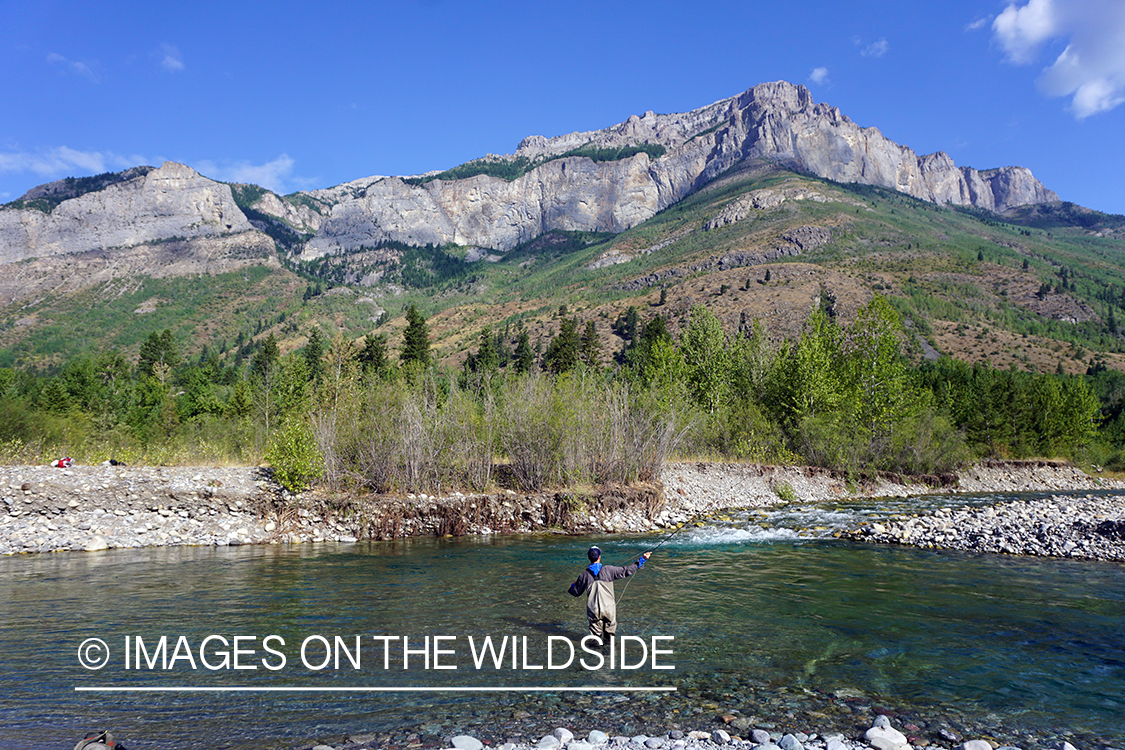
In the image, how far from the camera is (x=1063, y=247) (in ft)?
633

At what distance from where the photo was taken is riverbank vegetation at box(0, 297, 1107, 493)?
23531mm

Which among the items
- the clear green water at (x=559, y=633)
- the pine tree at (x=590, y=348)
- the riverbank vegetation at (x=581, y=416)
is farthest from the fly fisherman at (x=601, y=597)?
the pine tree at (x=590, y=348)

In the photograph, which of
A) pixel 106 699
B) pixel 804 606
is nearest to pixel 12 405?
pixel 106 699

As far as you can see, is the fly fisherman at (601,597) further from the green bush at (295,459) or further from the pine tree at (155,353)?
the pine tree at (155,353)

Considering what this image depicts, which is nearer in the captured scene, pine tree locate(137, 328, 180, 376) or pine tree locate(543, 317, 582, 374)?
pine tree locate(543, 317, 582, 374)

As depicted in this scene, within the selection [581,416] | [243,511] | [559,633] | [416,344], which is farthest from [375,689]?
[416,344]

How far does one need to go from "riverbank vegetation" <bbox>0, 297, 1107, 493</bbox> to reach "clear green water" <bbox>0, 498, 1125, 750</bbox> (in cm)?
684

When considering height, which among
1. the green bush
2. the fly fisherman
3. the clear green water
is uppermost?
the green bush

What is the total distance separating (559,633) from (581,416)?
51.0 ft

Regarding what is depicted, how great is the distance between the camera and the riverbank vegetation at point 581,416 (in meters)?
23.5

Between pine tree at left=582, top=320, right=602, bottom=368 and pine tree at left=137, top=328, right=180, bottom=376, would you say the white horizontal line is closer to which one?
pine tree at left=582, top=320, right=602, bottom=368

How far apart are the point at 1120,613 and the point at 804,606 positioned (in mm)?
5993

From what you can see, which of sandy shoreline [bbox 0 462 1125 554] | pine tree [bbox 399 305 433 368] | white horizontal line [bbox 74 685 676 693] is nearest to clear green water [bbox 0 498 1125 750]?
white horizontal line [bbox 74 685 676 693]

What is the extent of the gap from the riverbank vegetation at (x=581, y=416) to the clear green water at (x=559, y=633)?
684 cm
